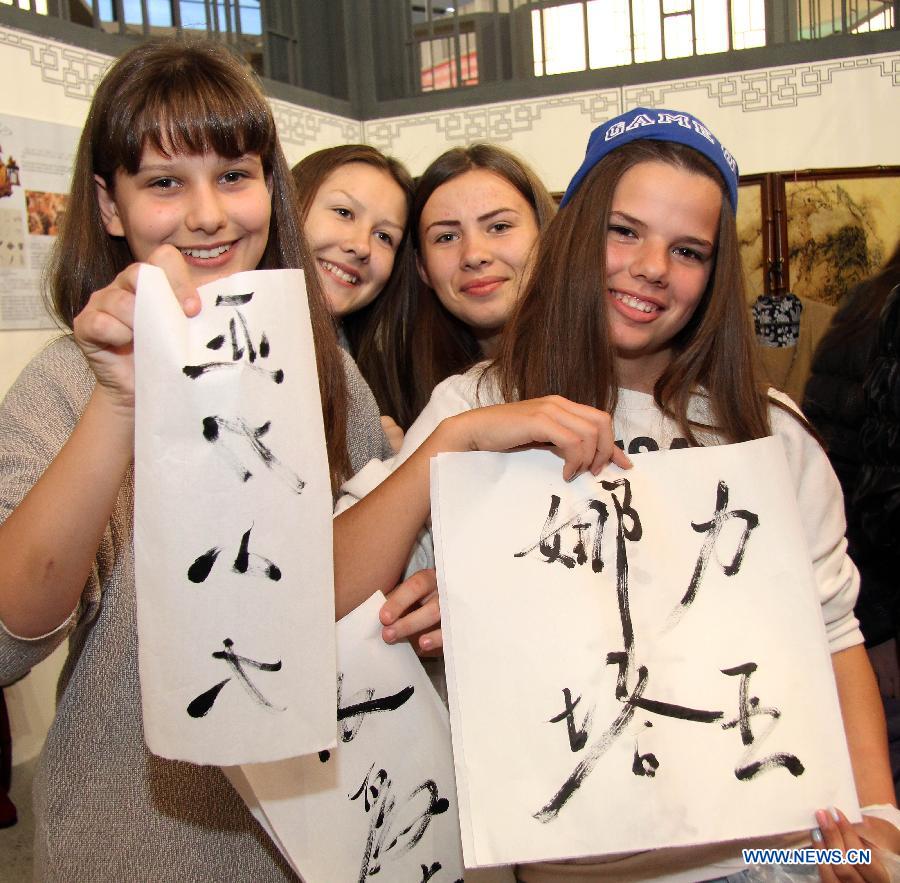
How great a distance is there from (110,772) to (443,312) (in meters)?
1.11

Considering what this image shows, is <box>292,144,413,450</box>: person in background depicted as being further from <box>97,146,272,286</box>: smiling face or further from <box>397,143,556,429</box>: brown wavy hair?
<box>97,146,272,286</box>: smiling face

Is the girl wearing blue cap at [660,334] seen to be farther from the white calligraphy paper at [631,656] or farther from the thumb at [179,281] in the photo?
the thumb at [179,281]

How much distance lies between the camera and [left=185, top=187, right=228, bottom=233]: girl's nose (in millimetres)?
872

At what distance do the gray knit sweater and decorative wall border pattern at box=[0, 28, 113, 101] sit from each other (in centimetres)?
174

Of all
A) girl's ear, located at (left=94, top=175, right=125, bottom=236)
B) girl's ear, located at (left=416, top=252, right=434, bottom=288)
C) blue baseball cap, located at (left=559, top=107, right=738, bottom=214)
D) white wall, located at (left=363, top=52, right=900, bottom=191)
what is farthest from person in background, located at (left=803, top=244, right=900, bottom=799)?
white wall, located at (left=363, top=52, right=900, bottom=191)

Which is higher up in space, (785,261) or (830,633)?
(785,261)

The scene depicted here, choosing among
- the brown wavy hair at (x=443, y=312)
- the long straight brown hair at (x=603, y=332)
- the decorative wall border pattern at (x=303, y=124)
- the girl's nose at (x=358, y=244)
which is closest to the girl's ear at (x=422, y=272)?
the brown wavy hair at (x=443, y=312)

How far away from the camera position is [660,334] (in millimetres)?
1058

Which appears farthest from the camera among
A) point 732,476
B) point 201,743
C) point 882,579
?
point 882,579

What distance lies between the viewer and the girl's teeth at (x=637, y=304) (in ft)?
3.40

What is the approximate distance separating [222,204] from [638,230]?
47 cm

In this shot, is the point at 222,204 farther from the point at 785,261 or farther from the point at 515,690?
the point at 785,261

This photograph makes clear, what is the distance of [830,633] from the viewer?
3.26 ft

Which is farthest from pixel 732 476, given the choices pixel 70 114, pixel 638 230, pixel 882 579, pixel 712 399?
pixel 70 114
